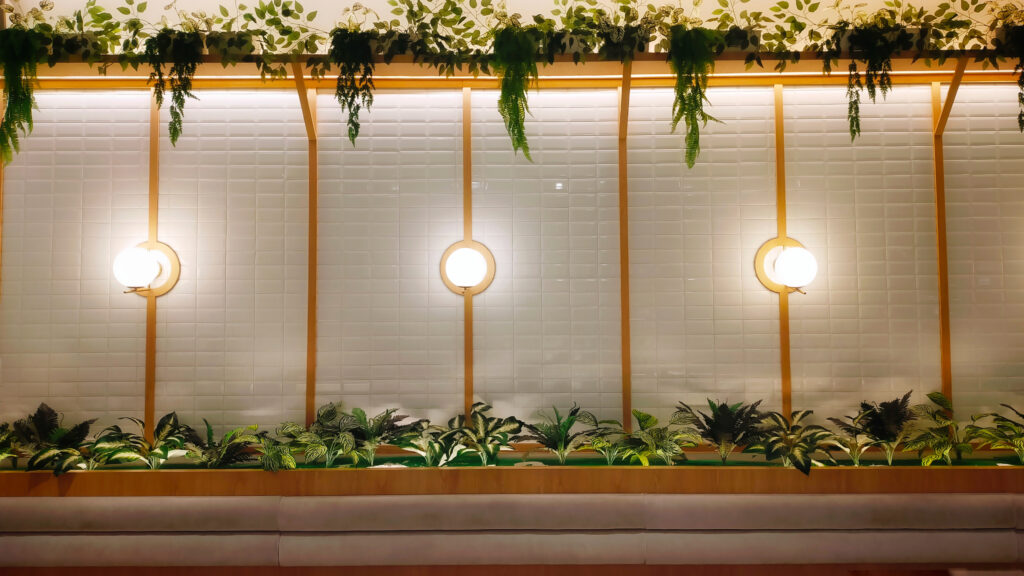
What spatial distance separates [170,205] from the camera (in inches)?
186

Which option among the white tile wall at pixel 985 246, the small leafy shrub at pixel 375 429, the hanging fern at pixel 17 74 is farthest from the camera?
the white tile wall at pixel 985 246

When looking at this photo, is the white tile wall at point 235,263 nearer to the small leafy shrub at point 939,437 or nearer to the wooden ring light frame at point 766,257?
the wooden ring light frame at point 766,257

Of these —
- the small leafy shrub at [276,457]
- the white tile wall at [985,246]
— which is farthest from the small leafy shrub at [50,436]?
the white tile wall at [985,246]

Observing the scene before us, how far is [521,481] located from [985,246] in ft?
13.5

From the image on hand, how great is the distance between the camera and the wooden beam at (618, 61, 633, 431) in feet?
15.3

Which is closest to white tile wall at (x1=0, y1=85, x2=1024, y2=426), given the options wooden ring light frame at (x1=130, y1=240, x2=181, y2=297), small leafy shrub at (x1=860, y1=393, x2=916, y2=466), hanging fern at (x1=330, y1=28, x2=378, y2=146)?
wooden ring light frame at (x1=130, y1=240, x2=181, y2=297)

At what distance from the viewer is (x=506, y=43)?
4.04m

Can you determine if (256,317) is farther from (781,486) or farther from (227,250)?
(781,486)

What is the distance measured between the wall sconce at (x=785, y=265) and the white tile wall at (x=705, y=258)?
73 mm

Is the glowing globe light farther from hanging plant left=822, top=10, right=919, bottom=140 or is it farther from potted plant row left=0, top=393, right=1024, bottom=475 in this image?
hanging plant left=822, top=10, right=919, bottom=140

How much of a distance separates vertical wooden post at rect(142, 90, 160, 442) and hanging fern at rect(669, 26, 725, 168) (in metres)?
4.02

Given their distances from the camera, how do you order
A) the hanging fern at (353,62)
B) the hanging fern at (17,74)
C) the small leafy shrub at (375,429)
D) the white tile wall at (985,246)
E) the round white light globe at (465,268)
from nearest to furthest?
the hanging fern at (17,74), the hanging fern at (353,62), the small leafy shrub at (375,429), the round white light globe at (465,268), the white tile wall at (985,246)

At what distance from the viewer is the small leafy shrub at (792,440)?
155 inches

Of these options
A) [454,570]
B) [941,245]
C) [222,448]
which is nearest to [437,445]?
[454,570]
